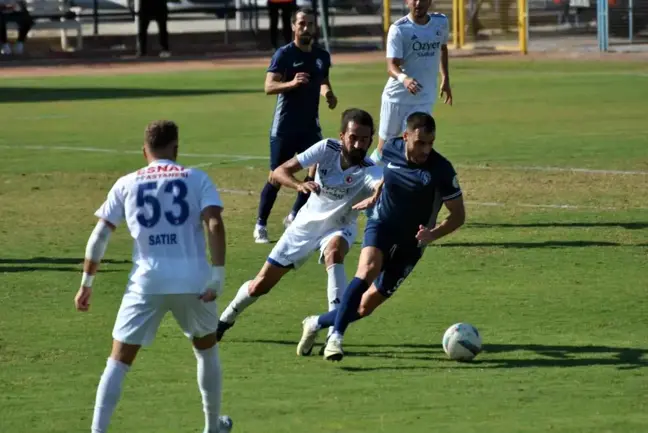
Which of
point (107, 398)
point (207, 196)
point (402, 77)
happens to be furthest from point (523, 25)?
point (107, 398)

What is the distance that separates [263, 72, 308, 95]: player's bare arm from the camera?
14922 millimetres

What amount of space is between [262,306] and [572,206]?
610 cm

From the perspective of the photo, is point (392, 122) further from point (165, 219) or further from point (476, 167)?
point (165, 219)

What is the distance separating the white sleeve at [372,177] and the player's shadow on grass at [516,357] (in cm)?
120

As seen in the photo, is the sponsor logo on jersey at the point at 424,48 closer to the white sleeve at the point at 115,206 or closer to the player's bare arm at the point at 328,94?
the player's bare arm at the point at 328,94

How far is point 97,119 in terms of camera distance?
28.6 metres

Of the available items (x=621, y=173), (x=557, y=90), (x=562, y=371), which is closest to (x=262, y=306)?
(x=562, y=371)

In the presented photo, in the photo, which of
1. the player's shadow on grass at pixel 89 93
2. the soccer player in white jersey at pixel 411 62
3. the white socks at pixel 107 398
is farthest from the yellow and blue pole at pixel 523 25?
the white socks at pixel 107 398

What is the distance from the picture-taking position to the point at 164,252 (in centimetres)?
800

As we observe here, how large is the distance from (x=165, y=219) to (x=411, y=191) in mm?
2670

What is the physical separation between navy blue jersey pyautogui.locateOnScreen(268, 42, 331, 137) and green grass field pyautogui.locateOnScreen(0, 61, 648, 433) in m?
1.36

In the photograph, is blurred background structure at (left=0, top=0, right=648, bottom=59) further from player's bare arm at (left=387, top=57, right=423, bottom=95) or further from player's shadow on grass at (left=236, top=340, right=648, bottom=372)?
player's shadow on grass at (left=236, top=340, right=648, bottom=372)

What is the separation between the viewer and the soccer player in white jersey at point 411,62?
51.6ft

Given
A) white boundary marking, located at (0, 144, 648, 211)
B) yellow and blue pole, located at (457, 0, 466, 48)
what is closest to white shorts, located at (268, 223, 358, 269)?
white boundary marking, located at (0, 144, 648, 211)
